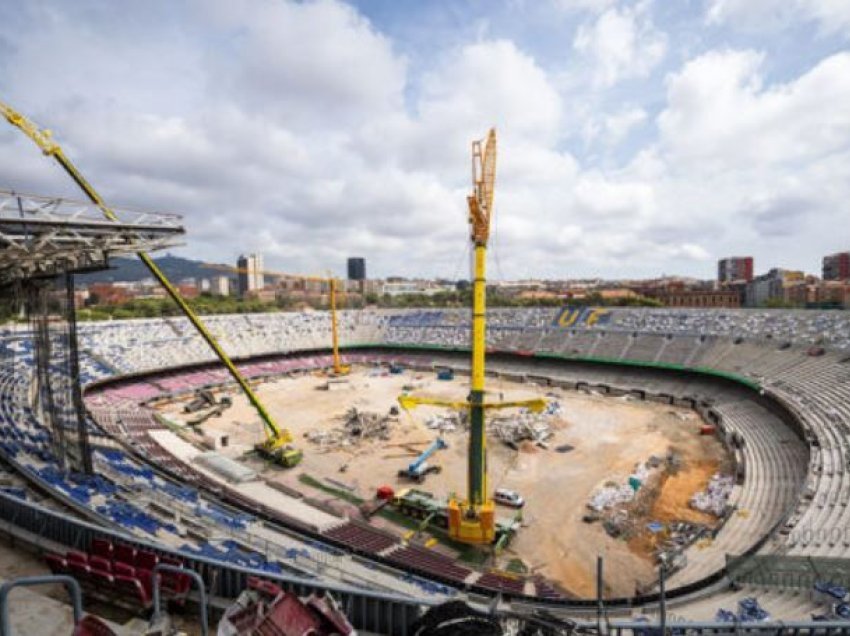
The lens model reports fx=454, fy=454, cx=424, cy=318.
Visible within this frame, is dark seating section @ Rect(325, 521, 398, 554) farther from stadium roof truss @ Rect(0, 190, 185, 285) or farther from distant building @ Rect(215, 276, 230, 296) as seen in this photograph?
distant building @ Rect(215, 276, 230, 296)

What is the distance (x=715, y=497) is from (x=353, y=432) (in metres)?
21.5

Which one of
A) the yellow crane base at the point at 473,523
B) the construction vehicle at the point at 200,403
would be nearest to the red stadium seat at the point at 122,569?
the yellow crane base at the point at 473,523

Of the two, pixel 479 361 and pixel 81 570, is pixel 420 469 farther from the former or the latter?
pixel 81 570

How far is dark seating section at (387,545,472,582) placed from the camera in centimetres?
1598

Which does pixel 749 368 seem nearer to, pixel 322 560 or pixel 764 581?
pixel 764 581

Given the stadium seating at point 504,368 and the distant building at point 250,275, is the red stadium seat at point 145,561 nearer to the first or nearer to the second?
the stadium seating at point 504,368

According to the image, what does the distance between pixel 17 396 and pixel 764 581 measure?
36.5 m

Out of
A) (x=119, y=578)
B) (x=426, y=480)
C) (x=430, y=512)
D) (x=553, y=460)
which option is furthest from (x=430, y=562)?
(x=553, y=460)

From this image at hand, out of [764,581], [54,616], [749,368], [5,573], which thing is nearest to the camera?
[54,616]

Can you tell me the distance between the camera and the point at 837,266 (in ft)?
404

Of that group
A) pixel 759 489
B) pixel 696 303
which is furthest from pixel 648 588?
pixel 696 303

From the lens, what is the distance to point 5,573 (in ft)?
23.7

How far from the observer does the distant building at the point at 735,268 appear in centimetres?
14450

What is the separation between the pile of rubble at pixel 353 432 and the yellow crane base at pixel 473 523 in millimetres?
12751
